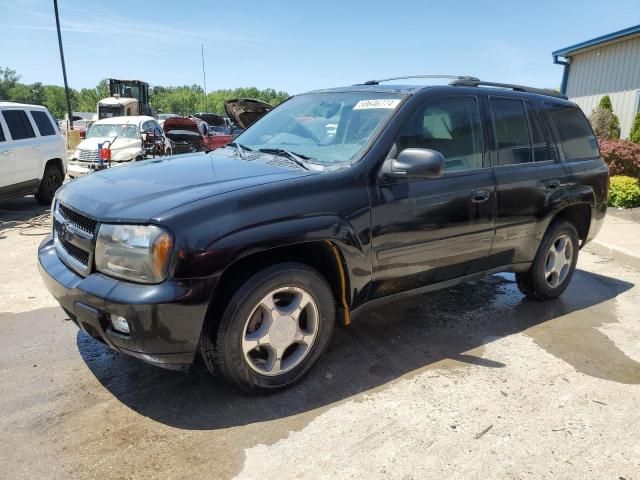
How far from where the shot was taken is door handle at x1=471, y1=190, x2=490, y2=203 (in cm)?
362

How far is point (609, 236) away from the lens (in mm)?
7566

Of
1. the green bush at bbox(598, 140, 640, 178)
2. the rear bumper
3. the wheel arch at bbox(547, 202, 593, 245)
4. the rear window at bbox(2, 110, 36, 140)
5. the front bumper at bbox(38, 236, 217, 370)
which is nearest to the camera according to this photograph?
the front bumper at bbox(38, 236, 217, 370)

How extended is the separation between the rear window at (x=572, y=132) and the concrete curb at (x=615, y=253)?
230cm

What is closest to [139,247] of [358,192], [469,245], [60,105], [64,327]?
[358,192]

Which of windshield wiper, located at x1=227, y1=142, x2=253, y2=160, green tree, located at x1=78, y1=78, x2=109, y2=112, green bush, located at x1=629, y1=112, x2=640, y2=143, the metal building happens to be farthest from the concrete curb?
green tree, located at x1=78, y1=78, x2=109, y2=112

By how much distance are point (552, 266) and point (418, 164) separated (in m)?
2.35

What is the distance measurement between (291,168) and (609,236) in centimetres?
629

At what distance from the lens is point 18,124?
337 inches

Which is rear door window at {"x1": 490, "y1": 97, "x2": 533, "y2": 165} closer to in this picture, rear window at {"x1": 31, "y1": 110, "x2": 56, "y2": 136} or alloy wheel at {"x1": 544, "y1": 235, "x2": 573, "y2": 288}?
alloy wheel at {"x1": 544, "y1": 235, "x2": 573, "y2": 288}

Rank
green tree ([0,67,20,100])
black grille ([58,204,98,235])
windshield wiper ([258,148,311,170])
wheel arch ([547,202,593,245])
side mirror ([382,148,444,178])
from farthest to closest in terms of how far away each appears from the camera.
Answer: green tree ([0,67,20,100]), wheel arch ([547,202,593,245]), windshield wiper ([258,148,311,170]), side mirror ([382,148,444,178]), black grille ([58,204,98,235])

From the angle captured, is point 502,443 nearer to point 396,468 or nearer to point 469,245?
point 396,468

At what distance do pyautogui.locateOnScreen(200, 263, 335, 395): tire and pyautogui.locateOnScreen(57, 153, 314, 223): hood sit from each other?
1.79 feet

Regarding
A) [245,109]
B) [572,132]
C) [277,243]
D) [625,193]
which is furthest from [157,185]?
[625,193]

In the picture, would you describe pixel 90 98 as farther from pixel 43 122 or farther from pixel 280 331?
pixel 280 331
